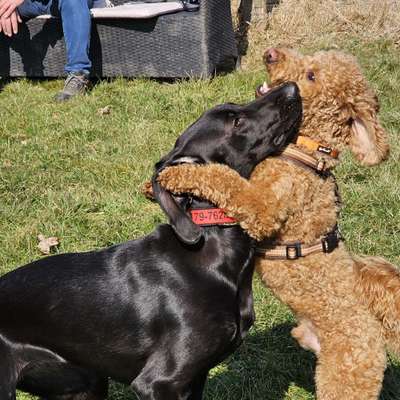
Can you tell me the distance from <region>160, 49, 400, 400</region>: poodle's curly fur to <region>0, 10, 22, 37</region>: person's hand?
524 centimetres

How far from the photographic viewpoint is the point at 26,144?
6.88 metres

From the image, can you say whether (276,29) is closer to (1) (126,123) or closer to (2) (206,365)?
(1) (126,123)

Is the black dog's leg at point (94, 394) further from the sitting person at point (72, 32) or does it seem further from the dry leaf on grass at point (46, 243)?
the sitting person at point (72, 32)

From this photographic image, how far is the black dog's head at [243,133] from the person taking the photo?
11.1ft

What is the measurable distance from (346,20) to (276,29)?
0.83m

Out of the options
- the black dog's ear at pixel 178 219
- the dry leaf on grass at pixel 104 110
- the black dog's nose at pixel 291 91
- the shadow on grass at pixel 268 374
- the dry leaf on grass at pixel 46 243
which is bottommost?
the dry leaf on grass at pixel 104 110

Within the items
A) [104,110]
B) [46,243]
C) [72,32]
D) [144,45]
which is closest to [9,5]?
[72,32]

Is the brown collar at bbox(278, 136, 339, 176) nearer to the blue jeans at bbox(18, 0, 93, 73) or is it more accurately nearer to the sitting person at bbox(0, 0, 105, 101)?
the sitting person at bbox(0, 0, 105, 101)

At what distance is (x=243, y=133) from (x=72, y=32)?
5.18m

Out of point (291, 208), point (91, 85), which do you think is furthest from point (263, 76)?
point (291, 208)

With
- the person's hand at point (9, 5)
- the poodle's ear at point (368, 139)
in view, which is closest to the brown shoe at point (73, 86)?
the person's hand at point (9, 5)

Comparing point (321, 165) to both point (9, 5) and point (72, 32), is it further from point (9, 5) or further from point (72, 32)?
point (9, 5)

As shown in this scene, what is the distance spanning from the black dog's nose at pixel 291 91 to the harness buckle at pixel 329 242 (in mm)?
702

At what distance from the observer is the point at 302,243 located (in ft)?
11.5
